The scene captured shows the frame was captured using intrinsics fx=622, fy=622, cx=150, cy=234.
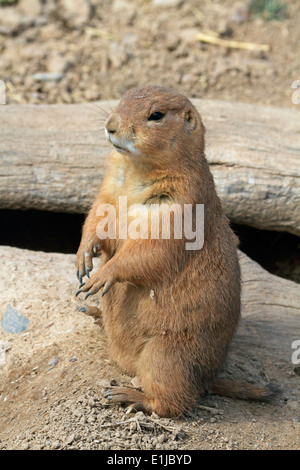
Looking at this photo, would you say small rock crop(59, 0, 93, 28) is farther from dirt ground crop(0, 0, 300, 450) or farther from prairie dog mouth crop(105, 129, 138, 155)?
prairie dog mouth crop(105, 129, 138, 155)

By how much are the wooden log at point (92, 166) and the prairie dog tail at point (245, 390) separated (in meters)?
2.31

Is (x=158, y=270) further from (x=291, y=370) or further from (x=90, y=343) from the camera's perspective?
(x=291, y=370)

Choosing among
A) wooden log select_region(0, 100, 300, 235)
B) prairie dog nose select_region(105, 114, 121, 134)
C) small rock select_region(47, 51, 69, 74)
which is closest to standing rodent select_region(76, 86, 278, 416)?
prairie dog nose select_region(105, 114, 121, 134)

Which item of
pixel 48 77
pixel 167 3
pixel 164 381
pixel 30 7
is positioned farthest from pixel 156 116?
pixel 167 3

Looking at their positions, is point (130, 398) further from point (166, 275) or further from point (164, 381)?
point (166, 275)

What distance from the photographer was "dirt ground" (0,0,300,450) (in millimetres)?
4191

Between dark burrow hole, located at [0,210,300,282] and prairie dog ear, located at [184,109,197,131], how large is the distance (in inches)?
130

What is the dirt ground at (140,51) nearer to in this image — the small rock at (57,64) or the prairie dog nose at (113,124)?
the small rock at (57,64)

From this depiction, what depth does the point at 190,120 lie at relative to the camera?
4.46m

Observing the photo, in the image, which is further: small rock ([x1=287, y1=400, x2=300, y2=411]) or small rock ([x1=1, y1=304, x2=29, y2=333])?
small rock ([x1=1, y1=304, x2=29, y2=333])

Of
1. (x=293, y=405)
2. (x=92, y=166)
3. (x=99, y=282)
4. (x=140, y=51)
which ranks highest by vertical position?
(x=140, y=51)

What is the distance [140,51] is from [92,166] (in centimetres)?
368

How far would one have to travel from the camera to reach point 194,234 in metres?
4.32

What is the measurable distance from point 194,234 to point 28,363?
1.70 m
